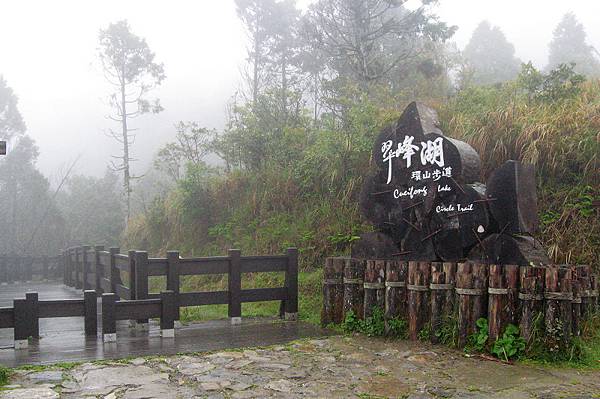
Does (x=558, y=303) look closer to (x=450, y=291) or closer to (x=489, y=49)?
(x=450, y=291)

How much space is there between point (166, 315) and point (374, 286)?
298cm

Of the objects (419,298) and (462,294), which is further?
(419,298)

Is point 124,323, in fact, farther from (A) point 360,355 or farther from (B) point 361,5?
(B) point 361,5

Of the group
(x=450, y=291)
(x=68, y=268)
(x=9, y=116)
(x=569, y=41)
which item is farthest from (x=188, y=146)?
(x=569, y=41)

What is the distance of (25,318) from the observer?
7000mm

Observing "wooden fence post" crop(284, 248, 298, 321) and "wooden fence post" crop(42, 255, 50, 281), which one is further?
"wooden fence post" crop(42, 255, 50, 281)

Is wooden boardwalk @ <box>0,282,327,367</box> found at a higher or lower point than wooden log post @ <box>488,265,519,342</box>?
lower

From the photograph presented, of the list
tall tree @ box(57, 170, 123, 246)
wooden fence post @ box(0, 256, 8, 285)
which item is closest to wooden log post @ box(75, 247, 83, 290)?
wooden fence post @ box(0, 256, 8, 285)

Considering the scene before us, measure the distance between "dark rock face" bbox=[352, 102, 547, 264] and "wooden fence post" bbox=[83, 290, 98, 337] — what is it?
152 inches

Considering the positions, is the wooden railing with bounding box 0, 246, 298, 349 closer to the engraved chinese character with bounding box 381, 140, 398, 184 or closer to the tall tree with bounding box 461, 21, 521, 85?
the engraved chinese character with bounding box 381, 140, 398, 184

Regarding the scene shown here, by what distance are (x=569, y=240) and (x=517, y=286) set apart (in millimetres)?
2623

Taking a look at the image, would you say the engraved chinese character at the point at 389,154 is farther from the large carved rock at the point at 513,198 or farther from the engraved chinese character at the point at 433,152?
the large carved rock at the point at 513,198

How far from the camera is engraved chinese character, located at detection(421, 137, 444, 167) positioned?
24.0ft

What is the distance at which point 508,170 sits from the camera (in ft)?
21.5
